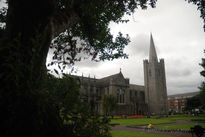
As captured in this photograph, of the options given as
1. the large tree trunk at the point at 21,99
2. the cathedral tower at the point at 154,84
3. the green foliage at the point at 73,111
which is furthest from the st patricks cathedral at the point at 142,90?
the large tree trunk at the point at 21,99

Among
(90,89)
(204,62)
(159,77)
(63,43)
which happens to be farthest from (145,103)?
(63,43)

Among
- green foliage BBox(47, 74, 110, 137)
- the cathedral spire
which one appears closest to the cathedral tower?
the cathedral spire

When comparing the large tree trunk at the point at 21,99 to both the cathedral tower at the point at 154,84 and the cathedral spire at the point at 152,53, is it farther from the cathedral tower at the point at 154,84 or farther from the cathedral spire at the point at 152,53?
the cathedral spire at the point at 152,53

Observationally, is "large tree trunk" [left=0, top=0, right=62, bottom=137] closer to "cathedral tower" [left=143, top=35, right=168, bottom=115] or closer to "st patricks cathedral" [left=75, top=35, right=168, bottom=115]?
"st patricks cathedral" [left=75, top=35, right=168, bottom=115]

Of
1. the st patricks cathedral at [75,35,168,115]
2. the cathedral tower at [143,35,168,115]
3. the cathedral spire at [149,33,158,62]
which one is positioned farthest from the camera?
the cathedral spire at [149,33,158,62]

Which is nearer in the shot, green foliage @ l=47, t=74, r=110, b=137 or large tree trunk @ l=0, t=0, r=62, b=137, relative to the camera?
large tree trunk @ l=0, t=0, r=62, b=137

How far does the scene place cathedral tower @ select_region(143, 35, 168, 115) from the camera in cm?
7669

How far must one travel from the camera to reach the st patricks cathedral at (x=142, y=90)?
61722 millimetres

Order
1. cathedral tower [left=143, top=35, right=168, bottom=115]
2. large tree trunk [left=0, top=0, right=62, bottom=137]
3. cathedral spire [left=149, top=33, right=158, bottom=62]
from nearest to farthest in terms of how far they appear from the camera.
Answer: large tree trunk [left=0, top=0, right=62, bottom=137], cathedral tower [left=143, top=35, right=168, bottom=115], cathedral spire [left=149, top=33, right=158, bottom=62]

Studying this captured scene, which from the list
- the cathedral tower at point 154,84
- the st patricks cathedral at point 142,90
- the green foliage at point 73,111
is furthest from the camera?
the cathedral tower at point 154,84

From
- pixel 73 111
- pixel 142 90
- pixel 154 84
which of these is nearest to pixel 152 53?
pixel 154 84

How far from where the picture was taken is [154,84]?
77875mm

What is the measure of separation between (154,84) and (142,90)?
8740 mm

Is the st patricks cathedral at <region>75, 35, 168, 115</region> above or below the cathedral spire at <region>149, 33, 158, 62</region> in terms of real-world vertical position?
below
